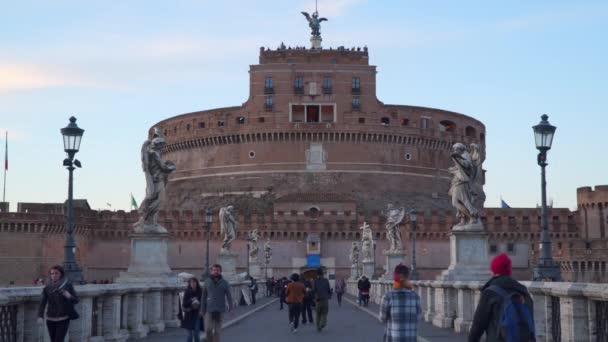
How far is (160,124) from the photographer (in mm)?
98125

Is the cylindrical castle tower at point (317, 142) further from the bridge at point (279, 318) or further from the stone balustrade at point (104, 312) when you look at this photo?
the stone balustrade at point (104, 312)

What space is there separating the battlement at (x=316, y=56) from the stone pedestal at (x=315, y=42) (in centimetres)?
631

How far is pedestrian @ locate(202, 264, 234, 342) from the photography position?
13711 mm

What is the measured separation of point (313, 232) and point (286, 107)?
15.5 meters

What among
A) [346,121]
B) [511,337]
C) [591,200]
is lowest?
[511,337]

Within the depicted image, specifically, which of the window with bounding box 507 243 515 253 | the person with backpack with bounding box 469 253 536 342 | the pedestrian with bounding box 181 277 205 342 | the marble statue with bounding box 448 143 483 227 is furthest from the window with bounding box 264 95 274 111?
the person with backpack with bounding box 469 253 536 342

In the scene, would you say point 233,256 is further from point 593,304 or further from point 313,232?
point 313,232

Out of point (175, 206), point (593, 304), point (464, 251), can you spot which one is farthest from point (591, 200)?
point (593, 304)

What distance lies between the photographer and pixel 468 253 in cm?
1802

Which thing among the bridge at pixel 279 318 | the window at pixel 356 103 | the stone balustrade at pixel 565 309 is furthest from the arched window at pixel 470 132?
the stone balustrade at pixel 565 309

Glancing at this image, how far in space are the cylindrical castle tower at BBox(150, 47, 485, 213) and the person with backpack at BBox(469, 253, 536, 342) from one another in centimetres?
7640

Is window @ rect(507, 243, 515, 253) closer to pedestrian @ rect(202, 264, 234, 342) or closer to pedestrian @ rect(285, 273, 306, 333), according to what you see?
pedestrian @ rect(285, 273, 306, 333)

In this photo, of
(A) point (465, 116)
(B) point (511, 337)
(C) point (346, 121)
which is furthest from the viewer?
(A) point (465, 116)

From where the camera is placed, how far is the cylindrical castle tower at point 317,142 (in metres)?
86.6
